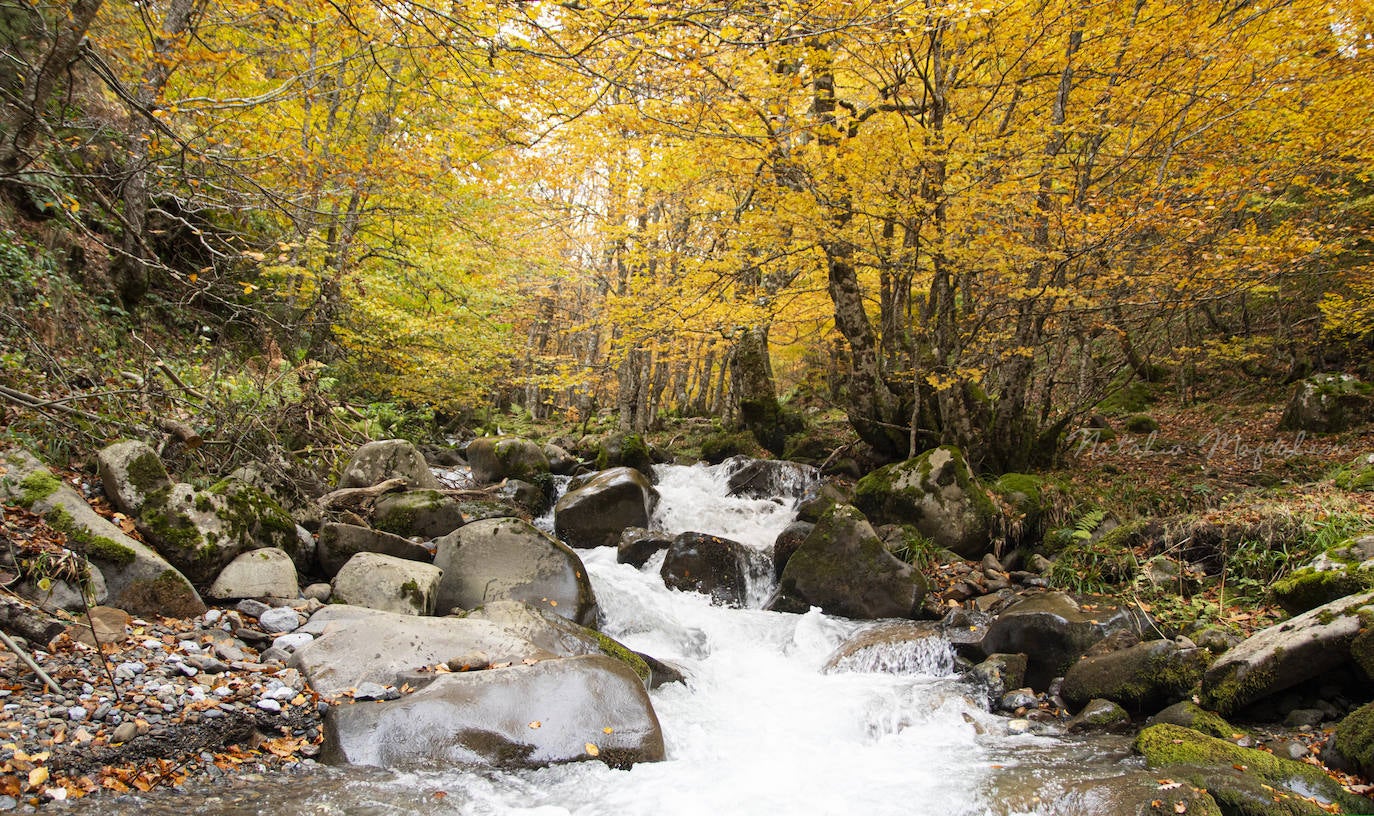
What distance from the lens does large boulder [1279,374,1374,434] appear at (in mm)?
10219

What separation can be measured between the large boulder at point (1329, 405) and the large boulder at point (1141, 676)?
8168 mm

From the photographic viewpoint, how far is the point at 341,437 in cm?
A: 898

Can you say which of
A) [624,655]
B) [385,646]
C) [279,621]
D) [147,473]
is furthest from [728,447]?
[147,473]

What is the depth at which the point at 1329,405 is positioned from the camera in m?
10.5

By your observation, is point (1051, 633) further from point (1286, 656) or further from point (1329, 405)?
point (1329, 405)

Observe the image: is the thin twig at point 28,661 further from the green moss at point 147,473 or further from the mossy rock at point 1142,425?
the mossy rock at point 1142,425

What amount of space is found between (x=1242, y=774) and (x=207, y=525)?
7.40 m

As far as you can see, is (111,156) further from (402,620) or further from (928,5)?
(928,5)

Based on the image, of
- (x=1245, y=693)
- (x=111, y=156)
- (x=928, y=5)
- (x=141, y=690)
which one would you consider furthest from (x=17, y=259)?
(x=1245, y=693)

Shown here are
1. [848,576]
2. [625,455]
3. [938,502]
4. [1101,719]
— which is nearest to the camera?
[1101,719]

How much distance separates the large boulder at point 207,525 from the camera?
5008mm

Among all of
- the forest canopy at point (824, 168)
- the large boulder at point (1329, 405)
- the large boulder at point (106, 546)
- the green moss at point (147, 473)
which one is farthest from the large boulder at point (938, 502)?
the green moss at point (147, 473)

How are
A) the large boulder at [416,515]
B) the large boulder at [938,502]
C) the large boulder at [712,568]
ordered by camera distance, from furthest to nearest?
the large boulder at [938,502]
the large boulder at [712,568]
the large boulder at [416,515]

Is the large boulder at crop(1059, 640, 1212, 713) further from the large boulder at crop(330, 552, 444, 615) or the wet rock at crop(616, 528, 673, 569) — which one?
the large boulder at crop(330, 552, 444, 615)
